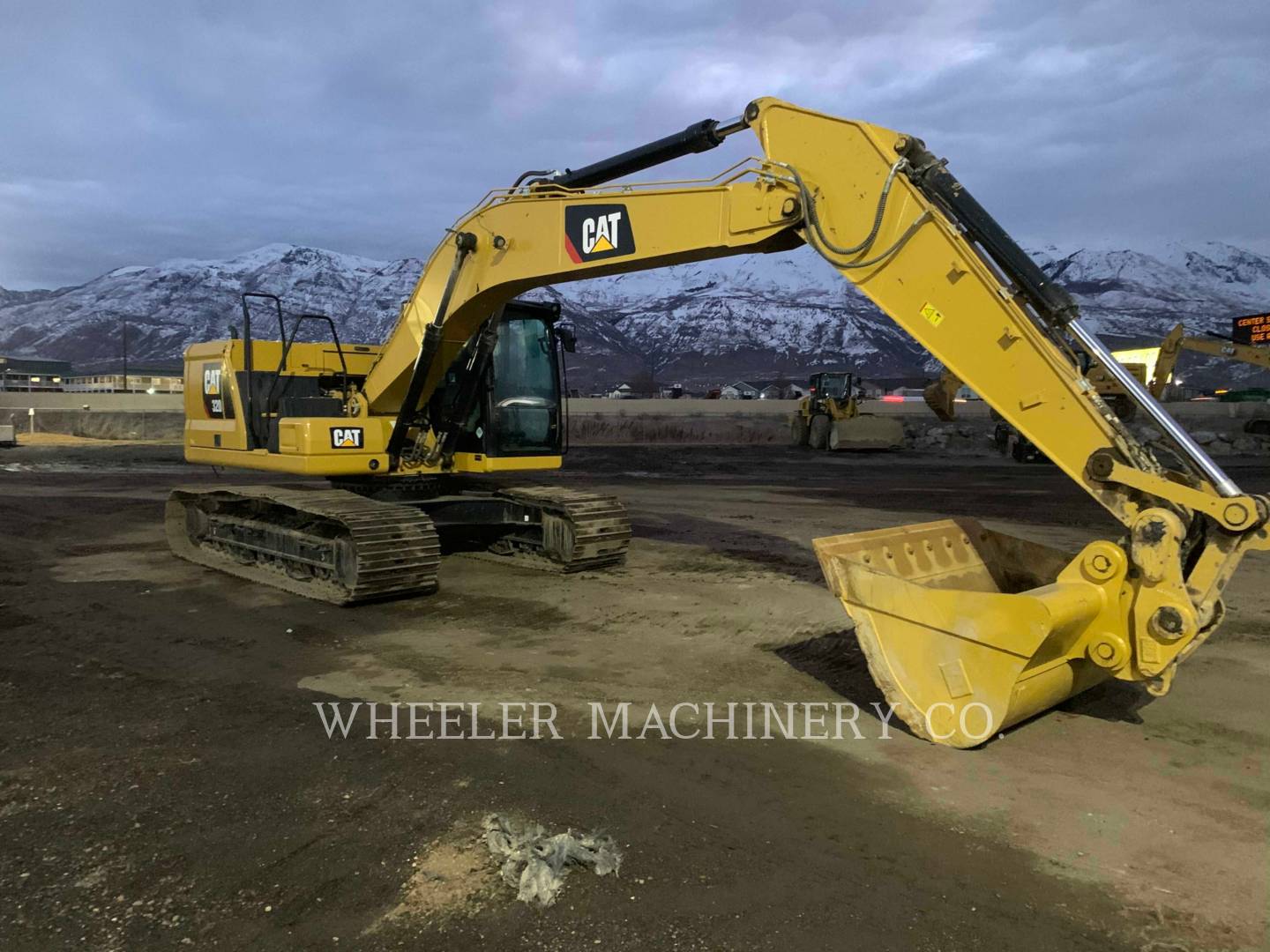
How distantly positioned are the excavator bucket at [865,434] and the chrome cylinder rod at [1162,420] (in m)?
24.8

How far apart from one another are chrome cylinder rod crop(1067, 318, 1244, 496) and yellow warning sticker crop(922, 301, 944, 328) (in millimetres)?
657

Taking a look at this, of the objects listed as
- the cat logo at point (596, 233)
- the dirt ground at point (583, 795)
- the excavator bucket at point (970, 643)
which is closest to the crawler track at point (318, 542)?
the dirt ground at point (583, 795)

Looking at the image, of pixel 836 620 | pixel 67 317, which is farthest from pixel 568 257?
pixel 67 317

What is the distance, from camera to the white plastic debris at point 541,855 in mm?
3113

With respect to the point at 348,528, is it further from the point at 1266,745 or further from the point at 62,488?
the point at 62,488

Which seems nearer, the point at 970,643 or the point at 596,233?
the point at 970,643

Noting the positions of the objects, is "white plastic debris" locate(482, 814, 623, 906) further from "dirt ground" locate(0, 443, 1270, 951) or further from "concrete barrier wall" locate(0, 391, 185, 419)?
"concrete barrier wall" locate(0, 391, 185, 419)

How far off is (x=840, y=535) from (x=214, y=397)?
679 centimetres

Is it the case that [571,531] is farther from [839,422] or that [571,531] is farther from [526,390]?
[839,422]

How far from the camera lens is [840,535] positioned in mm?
5969

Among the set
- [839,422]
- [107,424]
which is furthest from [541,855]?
[107,424]

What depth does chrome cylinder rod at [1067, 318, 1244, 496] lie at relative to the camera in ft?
13.4

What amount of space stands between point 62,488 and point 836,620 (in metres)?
15.6

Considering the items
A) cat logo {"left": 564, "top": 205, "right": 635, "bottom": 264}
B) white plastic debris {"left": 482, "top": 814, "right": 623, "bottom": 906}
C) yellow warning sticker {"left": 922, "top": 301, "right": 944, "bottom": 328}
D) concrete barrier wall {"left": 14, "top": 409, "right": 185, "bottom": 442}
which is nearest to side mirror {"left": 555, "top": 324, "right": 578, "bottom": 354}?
cat logo {"left": 564, "top": 205, "right": 635, "bottom": 264}
